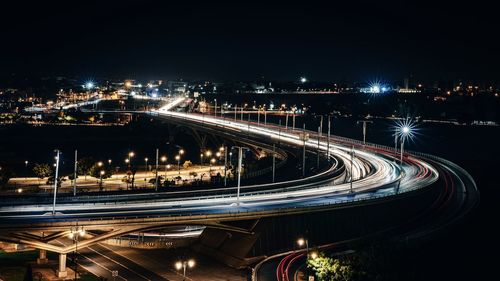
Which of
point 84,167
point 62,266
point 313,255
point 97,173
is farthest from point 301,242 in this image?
point 84,167

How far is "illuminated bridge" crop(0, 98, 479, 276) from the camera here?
3130cm

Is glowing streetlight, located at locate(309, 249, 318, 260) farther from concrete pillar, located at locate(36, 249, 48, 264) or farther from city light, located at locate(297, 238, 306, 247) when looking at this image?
concrete pillar, located at locate(36, 249, 48, 264)

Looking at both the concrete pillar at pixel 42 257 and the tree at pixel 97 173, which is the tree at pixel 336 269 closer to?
the concrete pillar at pixel 42 257

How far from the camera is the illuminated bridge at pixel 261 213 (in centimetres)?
3130

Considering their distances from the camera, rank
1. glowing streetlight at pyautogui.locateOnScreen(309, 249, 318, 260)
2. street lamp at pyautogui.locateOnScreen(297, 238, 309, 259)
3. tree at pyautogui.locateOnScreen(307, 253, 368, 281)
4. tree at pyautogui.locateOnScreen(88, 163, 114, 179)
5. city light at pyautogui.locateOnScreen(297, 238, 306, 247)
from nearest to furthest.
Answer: tree at pyautogui.locateOnScreen(307, 253, 368, 281) → glowing streetlight at pyautogui.locateOnScreen(309, 249, 318, 260) → street lamp at pyautogui.locateOnScreen(297, 238, 309, 259) → city light at pyautogui.locateOnScreen(297, 238, 306, 247) → tree at pyautogui.locateOnScreen(88, 163, 114, 179)

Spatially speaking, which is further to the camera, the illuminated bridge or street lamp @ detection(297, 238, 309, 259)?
street lamp @ detection(297, 238, 309, 259)

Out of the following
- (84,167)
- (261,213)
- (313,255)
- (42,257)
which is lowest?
(42,257)

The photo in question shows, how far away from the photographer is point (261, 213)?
116 ft

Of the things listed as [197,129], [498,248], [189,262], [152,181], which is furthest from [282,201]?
[197,129]

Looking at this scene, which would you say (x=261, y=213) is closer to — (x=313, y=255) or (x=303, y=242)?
(x=313, y=255)

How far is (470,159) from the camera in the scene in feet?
346

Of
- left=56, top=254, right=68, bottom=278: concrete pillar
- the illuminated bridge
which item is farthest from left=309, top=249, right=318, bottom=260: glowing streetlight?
left=56, top=254, right=68, bottom=278: concrete pillar

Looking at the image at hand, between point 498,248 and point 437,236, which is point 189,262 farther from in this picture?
point 498,248

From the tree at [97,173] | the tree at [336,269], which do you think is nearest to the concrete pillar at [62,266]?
the tree at [336,269]
